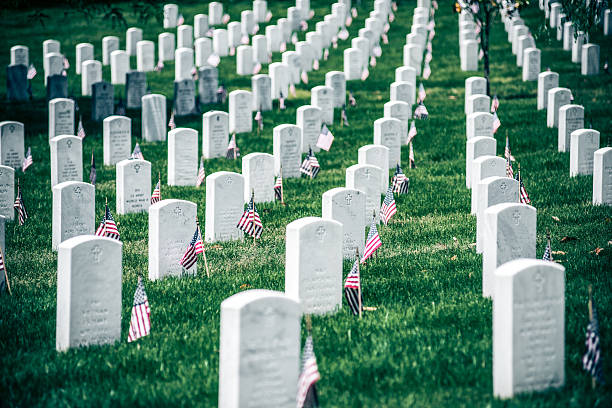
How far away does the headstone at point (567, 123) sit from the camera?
61.4ft

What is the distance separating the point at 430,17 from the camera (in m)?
39.5

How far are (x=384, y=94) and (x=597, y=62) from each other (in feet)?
21.0

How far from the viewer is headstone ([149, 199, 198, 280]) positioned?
11.3m

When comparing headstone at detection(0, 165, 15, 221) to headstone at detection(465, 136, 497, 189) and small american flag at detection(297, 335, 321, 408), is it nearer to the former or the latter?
headstone at detection(465, 136, 497, 189)

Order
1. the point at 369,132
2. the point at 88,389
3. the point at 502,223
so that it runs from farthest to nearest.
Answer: the point at 369,132, the point at 502,223, the point at 88,389

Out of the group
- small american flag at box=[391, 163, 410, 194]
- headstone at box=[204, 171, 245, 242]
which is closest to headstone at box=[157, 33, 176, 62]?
small american flag at box=[391, 163, 410, 194]

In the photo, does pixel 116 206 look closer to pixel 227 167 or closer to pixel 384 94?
pixel 227 167

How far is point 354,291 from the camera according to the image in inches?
372

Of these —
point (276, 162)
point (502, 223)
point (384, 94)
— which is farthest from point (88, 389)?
point (384, 94)

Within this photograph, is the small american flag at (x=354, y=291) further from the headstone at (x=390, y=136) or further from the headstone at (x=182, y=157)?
the headstone at (x=390, y=136)

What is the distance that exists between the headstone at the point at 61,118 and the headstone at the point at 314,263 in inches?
506

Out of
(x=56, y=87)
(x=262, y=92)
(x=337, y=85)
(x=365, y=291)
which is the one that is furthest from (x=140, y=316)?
(x=56, y=87)

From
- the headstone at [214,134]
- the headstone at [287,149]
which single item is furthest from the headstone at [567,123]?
the headstone at [214,134]

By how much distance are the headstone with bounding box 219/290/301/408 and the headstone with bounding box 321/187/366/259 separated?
465 centimetres
